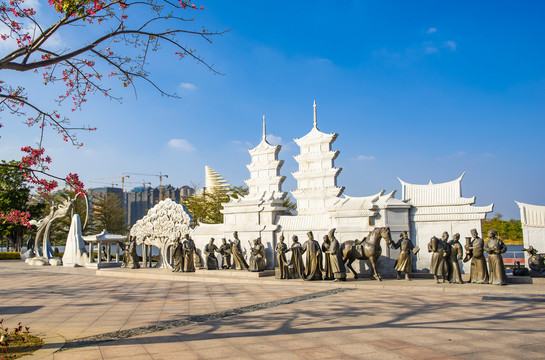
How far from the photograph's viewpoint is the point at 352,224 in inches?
525

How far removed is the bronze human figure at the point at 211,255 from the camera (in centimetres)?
1606

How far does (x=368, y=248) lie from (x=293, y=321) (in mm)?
5846

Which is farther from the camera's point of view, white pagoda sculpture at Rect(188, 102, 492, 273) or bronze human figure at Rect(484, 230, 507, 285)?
white pagoda sculpture at Rect(188, 102, 492, 273)

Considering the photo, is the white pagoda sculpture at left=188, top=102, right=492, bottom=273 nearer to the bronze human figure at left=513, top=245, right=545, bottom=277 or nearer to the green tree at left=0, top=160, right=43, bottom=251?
the bronze human figure at left=513, top=245, right=545, bottom=277

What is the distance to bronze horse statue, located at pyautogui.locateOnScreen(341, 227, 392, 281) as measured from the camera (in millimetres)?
11609

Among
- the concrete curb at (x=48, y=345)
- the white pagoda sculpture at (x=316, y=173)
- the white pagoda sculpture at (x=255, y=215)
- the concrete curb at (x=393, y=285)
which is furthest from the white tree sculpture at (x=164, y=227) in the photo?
the concrete curb at (x=48, y=345)

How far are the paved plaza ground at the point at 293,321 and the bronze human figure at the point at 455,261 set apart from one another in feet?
A: 1.71

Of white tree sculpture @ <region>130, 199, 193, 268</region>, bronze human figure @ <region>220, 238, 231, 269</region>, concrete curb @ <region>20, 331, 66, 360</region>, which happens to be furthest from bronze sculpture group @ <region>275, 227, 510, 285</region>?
concrete curb @ <region>20, 331, 66, 360</region>

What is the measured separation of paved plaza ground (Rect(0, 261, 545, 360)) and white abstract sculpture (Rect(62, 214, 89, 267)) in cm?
1188

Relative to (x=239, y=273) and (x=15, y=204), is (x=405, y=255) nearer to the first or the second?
(x=239, y=273)

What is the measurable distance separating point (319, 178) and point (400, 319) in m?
12.8

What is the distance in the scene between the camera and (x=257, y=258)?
14.4 metres

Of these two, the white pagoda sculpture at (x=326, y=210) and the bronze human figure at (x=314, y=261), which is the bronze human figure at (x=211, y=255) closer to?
the white pagoda sculpture at (x=326, y=210)

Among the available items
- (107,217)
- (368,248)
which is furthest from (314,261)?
(107,217)
